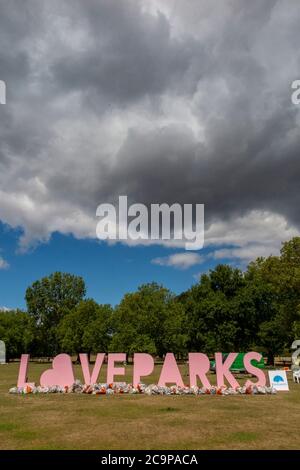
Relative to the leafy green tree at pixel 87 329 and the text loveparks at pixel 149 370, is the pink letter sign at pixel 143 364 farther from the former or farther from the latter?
the leafy green tree at pixel 87 329

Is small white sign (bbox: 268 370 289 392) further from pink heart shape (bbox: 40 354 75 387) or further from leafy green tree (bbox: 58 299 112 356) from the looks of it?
leafy green tree (bbox: 58 299 112 356)

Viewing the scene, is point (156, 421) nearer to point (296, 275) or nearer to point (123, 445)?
point (123, 445)

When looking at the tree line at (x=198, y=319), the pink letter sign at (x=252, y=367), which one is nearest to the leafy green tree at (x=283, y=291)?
the tree line at (x=198, y=319)

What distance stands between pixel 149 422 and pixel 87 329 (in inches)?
2144

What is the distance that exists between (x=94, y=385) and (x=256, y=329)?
33.7 metres

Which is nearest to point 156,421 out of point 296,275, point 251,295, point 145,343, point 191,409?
point 191,409

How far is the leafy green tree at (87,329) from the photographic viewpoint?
6456cm

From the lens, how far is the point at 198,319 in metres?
49.6

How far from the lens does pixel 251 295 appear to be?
4997cm

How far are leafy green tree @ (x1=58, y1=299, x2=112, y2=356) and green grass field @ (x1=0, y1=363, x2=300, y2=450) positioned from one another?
1806 inches

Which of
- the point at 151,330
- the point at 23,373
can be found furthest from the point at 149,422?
the point at 151,330

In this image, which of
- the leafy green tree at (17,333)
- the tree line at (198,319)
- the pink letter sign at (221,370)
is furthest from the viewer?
the leafy green tree at (17,333)

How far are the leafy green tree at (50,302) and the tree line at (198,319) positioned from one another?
249 millimetres

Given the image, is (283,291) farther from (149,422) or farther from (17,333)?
(17,333)
